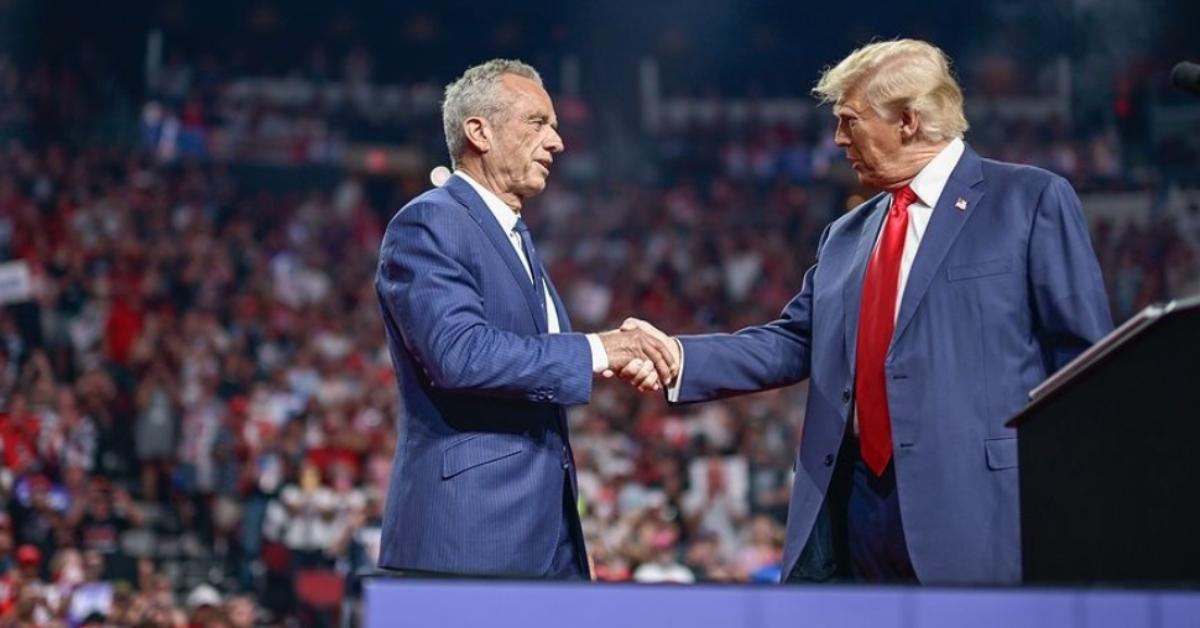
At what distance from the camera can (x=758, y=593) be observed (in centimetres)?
207

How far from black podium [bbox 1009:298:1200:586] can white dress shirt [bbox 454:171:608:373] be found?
3.89 ft

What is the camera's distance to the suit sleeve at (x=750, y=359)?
3.87m

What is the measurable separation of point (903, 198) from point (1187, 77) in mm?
998

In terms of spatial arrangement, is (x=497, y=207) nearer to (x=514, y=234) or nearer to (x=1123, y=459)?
(x=514, y=234)

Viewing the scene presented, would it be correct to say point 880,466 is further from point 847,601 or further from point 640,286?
point 640,286

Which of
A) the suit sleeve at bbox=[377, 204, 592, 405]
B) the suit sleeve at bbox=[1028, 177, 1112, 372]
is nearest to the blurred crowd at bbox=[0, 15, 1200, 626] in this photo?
the suit sleeve at bbox=[377, 204, 592, 405]

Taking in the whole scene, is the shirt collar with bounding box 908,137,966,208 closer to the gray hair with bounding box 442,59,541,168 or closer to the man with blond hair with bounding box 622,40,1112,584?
the man with blond hair with bounding box 622,40,1112,584

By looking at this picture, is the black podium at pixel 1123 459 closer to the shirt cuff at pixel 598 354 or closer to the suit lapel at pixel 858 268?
the suit lapel at pixel 858 268

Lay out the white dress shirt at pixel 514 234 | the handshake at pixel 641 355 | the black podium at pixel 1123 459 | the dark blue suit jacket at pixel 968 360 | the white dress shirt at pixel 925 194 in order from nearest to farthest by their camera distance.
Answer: the black podium at pixel 1123 459, the dark blue suit jacket at pixel 968 360, the white dress shirt at pixel 925 194, the white dress shirt at pixel 514 234, the handshake at pixel 641 355

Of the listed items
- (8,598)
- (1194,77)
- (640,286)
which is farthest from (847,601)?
(640,286)

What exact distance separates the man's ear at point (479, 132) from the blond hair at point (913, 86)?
34.1 inches

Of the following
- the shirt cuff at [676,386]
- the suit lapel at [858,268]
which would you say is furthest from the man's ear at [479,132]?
the suit lapel at [858,268]

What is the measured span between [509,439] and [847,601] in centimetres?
144

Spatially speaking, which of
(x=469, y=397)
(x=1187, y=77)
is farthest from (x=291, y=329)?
(x=1187, y=77)
